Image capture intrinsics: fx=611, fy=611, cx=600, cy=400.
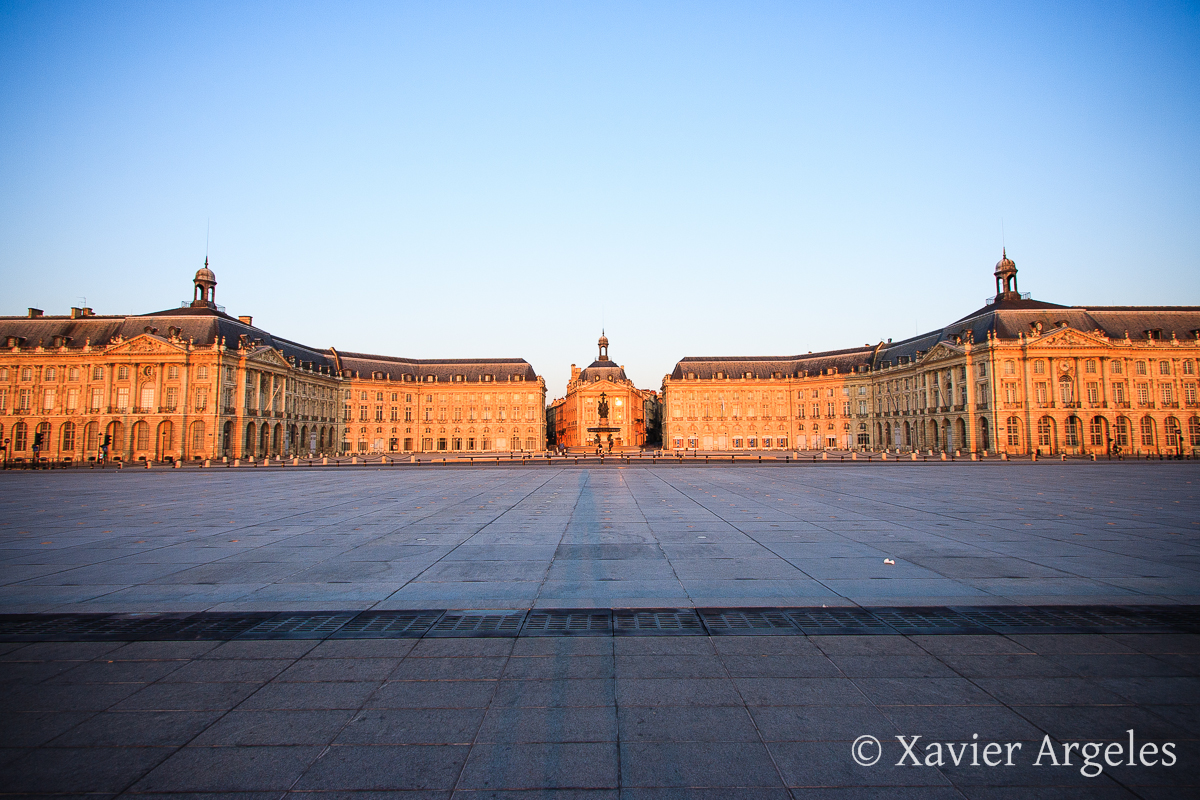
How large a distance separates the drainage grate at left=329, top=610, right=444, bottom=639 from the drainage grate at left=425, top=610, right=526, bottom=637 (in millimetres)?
161

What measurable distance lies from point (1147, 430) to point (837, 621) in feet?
335

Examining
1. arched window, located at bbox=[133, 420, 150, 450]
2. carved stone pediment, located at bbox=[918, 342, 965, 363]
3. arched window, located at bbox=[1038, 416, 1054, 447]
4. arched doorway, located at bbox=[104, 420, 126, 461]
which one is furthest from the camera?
carved stone pediment, located at bbox=[918, 342, 965, 363]

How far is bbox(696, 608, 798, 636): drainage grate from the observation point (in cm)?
723

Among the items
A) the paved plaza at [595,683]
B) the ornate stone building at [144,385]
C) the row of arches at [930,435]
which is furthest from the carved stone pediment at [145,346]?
the row of arches at [930,435]

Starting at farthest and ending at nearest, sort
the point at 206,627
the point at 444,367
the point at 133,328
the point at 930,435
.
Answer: the point at 444,367, the point at 930,435, the point at 133,328, the point at 206,627

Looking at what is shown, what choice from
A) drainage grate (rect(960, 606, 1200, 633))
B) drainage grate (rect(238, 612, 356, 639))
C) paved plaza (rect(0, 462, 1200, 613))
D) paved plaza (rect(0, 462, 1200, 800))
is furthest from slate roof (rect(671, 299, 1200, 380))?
drainage grate (rect(238, 612, 356, 639))

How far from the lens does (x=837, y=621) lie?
7621 millimetres

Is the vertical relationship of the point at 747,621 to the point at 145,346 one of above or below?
below

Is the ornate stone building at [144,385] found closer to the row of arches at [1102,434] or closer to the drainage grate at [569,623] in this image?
the drainage grate at [569,623]

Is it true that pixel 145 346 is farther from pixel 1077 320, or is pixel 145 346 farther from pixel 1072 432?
pixel 1077 320

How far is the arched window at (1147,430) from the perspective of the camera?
81.6m

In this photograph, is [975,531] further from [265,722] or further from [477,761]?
[265,722]

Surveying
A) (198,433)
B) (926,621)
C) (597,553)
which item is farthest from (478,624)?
(198,433)

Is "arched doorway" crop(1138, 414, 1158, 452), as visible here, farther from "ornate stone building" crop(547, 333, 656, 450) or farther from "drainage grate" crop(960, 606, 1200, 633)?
"drainage grate" crop(960, 606, 1200, 633)
